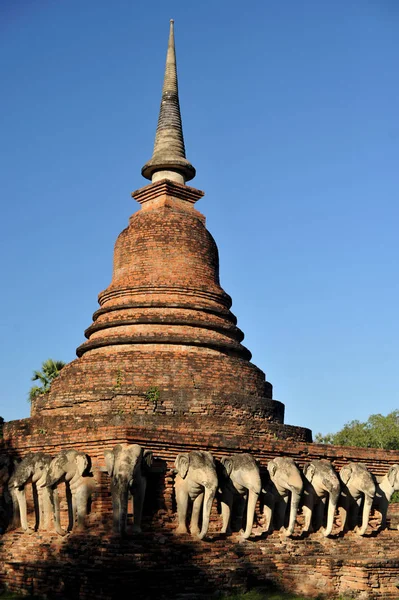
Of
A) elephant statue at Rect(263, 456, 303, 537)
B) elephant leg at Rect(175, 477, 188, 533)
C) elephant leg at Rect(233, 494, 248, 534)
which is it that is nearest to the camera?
elephant leg at Rect(175, 477, 188, 533)

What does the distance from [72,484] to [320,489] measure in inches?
194

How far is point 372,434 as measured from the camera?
3975 centimetres

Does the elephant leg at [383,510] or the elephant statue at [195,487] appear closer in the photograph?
the elephant statue at [195,487]

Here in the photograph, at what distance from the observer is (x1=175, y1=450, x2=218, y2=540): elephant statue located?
1434cm

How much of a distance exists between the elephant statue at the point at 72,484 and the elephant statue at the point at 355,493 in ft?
18.0

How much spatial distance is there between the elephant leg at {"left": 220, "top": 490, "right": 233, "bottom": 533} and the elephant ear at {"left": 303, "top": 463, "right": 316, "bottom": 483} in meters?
1.83

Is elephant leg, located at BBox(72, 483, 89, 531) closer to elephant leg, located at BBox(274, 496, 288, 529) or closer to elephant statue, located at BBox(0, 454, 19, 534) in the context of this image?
elephant statue, located at BBox(0, 454, 19, 534)

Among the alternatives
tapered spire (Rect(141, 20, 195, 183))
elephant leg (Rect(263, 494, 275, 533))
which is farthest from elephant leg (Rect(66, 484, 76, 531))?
tapered spire (Rect(141, 20, 195, 183))

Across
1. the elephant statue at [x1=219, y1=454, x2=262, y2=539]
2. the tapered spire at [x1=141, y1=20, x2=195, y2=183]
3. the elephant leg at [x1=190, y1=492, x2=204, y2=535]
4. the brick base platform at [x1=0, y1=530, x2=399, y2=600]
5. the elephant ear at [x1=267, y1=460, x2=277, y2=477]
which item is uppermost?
the tapered spire at [x1=141, y1=20, x2=195, y2=183]

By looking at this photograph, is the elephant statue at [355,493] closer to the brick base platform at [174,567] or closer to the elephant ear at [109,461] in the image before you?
the brick base platform at [174,567]

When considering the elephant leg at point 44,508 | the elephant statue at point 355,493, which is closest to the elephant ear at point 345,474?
the elephant statue at point 355,493

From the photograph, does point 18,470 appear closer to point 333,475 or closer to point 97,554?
point 97,554

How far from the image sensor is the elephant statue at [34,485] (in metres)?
15.0

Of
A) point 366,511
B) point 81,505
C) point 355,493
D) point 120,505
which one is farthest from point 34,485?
point 366,511
